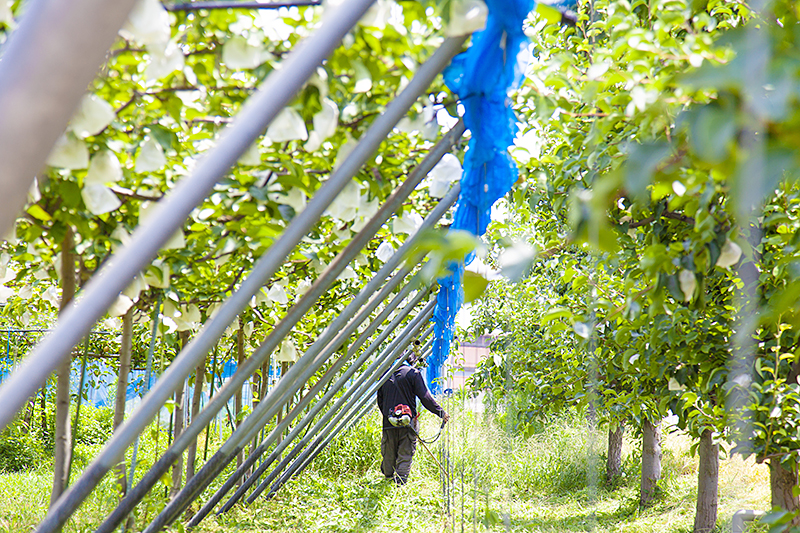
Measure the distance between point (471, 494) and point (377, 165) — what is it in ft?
13.6

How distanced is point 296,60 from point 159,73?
46 cm

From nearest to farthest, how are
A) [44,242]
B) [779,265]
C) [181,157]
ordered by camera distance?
[181,157] < [779,265] < [44,242]

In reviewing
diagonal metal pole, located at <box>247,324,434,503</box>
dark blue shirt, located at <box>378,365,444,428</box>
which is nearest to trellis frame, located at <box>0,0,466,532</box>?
diagonal metal pole, located at <box>247,324,434,503</box>

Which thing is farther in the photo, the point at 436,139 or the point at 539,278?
the point at 539,278

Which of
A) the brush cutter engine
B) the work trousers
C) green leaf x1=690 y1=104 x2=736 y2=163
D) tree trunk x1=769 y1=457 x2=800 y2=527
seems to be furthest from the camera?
the work trousers

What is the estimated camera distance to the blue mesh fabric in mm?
1193

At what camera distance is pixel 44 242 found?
1655 millimetres

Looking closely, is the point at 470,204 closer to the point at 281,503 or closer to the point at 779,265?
the point at 779,265

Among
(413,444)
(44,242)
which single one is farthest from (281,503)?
(44,242)

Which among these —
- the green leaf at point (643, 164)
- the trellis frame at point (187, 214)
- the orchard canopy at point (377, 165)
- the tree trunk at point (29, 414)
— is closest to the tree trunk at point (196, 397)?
the orchard canopy at point (377, 165)

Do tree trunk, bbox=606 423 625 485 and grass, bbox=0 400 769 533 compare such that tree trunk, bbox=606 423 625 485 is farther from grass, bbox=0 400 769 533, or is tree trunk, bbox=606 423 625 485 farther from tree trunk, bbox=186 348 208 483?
tree trunk, bbox=186 348 208 483

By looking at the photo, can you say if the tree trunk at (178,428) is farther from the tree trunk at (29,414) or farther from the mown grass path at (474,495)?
the tree trunk at (29,414)

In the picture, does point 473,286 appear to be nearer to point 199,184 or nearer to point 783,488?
point 199,184

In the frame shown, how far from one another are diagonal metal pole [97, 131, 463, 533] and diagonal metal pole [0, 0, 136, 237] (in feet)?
2.02
